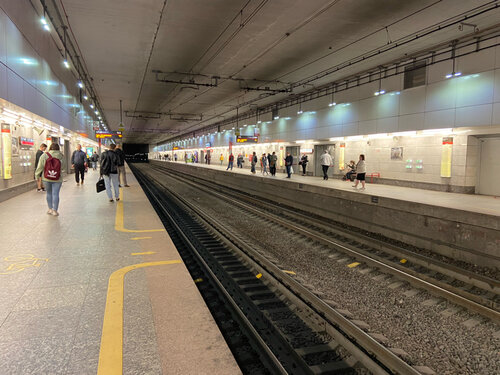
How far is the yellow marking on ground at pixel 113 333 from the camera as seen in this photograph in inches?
92.7

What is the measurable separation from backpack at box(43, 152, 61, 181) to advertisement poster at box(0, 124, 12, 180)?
14.9ft

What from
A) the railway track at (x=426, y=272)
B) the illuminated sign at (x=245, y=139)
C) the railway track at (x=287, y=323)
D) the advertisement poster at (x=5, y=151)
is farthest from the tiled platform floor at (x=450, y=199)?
the illuminated sign at (x=245, y=139)

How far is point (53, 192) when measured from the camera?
7.94 metres

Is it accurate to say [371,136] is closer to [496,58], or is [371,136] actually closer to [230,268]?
[496,58]

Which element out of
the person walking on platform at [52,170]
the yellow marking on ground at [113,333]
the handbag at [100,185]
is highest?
the person walking on platform at [52,170]

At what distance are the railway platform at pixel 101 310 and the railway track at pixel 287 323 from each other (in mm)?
684

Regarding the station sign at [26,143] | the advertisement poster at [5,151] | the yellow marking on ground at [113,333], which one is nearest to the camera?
the yellow marking on ground at [113,333]

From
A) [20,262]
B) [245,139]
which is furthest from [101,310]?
[245,139]

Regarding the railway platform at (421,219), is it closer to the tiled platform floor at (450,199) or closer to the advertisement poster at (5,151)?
the tiled platform floor at (450,199)

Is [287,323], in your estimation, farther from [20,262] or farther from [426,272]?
[20,262]

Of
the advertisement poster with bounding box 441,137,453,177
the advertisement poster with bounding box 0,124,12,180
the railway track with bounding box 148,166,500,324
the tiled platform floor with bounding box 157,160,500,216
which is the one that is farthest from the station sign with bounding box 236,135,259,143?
the railway track with bounding box 148,166,500,324

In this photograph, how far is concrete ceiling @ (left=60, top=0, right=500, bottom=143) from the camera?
33.9 ft

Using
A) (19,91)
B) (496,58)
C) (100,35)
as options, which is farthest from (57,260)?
(496,58)

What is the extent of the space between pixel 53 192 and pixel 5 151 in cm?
467
